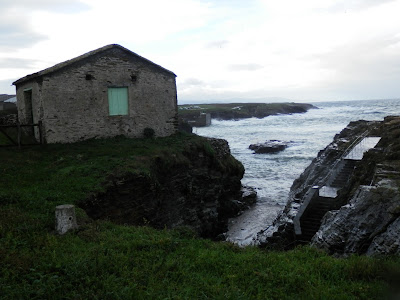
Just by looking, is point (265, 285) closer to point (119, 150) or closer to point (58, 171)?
point (58, 171)

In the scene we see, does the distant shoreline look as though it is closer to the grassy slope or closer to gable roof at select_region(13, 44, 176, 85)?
gable roof at select_region(13, 44, 176, 85)

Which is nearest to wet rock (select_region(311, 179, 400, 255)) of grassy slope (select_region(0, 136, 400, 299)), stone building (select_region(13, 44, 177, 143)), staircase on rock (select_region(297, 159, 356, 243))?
grassy slope (select_region(0, 136, 400, 299))

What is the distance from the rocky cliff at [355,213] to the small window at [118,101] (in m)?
9.27

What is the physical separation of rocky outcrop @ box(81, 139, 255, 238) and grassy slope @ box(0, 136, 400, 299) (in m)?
2.19

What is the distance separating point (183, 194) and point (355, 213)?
25.9 ft

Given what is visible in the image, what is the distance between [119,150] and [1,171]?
184 inches

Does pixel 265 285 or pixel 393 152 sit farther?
pixel 393 152

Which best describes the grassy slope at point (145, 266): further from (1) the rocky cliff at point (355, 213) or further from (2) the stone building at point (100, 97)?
(2) the stone building at point (100, 97)

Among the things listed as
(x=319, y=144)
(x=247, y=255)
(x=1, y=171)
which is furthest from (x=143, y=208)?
(x=319, y=144)

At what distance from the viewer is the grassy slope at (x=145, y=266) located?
5.33m

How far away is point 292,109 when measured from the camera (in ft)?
346

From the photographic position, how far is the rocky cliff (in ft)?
27.3

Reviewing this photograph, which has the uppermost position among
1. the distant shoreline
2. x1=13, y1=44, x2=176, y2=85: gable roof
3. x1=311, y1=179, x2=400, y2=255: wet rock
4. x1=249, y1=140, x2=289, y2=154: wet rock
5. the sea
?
x1=13, y1=44, x2=176, y2=85: gable roof

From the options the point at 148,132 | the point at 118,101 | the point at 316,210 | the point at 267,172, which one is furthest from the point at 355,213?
the point at 267,172
